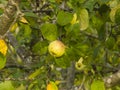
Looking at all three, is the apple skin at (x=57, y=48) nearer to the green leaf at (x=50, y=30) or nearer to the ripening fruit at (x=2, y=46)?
the green leaf at (x=50, y=30)

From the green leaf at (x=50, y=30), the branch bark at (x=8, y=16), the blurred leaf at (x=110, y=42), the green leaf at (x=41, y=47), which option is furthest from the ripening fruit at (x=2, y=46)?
the blurred leaf at (x=110, y=42)

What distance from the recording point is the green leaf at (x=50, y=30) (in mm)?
1193

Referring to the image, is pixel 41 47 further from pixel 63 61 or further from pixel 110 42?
pixel 110 42

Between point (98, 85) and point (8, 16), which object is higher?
point (8, 16)

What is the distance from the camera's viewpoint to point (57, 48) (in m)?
1.20

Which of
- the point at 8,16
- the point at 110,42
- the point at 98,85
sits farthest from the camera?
the point at 110,42

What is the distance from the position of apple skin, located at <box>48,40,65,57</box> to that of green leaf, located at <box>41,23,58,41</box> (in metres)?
0.02

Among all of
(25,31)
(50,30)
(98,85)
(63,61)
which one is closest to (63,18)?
(50,30)

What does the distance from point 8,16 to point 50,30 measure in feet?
0.76

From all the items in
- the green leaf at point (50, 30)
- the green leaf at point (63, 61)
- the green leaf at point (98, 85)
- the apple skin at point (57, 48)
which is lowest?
the green leaf at point (98, 85)

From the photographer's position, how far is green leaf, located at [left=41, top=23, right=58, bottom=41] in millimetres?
1193

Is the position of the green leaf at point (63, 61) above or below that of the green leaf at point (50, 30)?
below

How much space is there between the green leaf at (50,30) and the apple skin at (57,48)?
0.02m

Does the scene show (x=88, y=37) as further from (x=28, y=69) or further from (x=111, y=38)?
(x=28, y=69)
